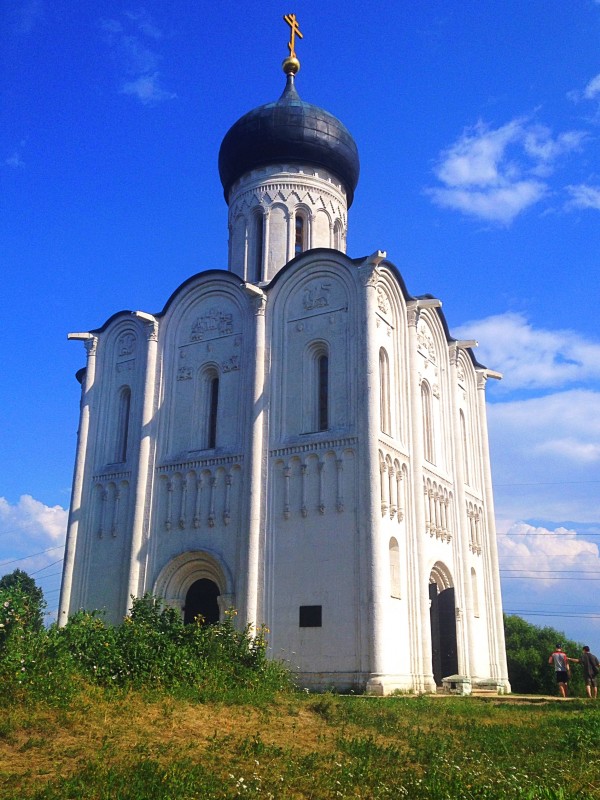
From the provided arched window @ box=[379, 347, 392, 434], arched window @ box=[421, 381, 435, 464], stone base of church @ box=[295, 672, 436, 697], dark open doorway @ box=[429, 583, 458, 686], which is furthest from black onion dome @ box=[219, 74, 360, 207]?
stone base of church @ box=[295, 672, 436, 697]

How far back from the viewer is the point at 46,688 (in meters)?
7.37

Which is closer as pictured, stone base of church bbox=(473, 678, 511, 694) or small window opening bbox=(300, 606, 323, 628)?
small window opening bbox=(300, 606, 323, 628)

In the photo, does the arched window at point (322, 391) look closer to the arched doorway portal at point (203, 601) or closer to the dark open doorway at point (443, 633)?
the arched doorway portal at point (203, 601)

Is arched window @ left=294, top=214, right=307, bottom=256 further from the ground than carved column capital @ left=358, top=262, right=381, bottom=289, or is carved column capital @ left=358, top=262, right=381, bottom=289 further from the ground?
arched window @ left=294, top=214, right=307, bottom=256

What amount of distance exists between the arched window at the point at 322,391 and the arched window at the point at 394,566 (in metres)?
2.47

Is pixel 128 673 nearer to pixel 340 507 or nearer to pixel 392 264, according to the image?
pixel 340 507

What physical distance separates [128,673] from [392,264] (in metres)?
10.2

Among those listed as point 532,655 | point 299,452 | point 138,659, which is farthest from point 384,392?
point 532,655

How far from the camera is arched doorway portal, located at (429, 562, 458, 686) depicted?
1614cm

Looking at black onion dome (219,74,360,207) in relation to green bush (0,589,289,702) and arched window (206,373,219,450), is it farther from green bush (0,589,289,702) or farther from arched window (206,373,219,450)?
green bush (0,589,289,702)

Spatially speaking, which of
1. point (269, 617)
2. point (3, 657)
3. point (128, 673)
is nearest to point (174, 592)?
point (269, 617)

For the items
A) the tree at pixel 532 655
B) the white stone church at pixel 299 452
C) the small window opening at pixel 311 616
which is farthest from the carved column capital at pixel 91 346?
the tree at pixel 532 655

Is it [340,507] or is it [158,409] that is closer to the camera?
[340,507]

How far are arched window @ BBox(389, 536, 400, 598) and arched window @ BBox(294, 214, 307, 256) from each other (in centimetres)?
782
